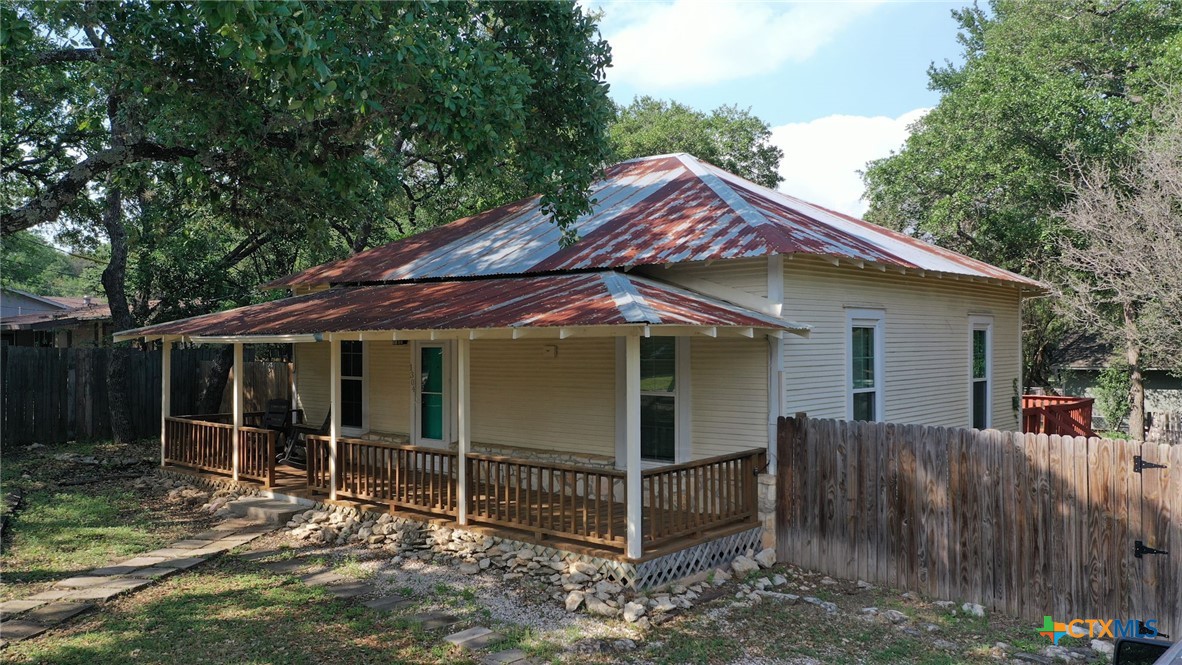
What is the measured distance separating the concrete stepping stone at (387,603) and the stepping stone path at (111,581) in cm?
236

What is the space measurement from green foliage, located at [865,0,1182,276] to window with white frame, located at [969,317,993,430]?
6885 millimetres

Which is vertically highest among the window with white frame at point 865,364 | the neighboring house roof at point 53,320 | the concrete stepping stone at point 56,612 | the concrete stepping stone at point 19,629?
the neighboring house roof at point 53,320

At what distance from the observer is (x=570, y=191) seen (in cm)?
979

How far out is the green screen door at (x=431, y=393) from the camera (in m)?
11.9

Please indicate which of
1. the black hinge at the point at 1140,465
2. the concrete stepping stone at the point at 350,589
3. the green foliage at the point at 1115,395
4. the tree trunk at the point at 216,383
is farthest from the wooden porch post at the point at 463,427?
the green foliage at the point at 1115,395

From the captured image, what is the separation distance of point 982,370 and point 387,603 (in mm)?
10153

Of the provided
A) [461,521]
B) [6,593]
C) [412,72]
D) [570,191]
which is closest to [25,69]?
[412,72]

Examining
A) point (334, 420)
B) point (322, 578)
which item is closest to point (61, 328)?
point (334, 420)

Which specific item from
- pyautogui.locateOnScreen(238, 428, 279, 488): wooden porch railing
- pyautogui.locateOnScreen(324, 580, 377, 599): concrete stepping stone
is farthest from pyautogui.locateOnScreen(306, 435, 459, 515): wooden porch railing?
pyautogui.locateOnScreen(324, 580, 377, 599): concrete stepping stone

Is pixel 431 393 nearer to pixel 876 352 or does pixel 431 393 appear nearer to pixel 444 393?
pixel 444 393

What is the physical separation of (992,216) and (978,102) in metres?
2.83

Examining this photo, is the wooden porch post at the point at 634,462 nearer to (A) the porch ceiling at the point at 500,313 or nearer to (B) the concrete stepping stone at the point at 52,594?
(A) the porch ceiling at the point at 500,313

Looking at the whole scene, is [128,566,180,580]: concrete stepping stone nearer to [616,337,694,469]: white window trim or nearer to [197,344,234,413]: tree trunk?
[616,337,694,469]: white window trim

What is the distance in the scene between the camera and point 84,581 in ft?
25.1
